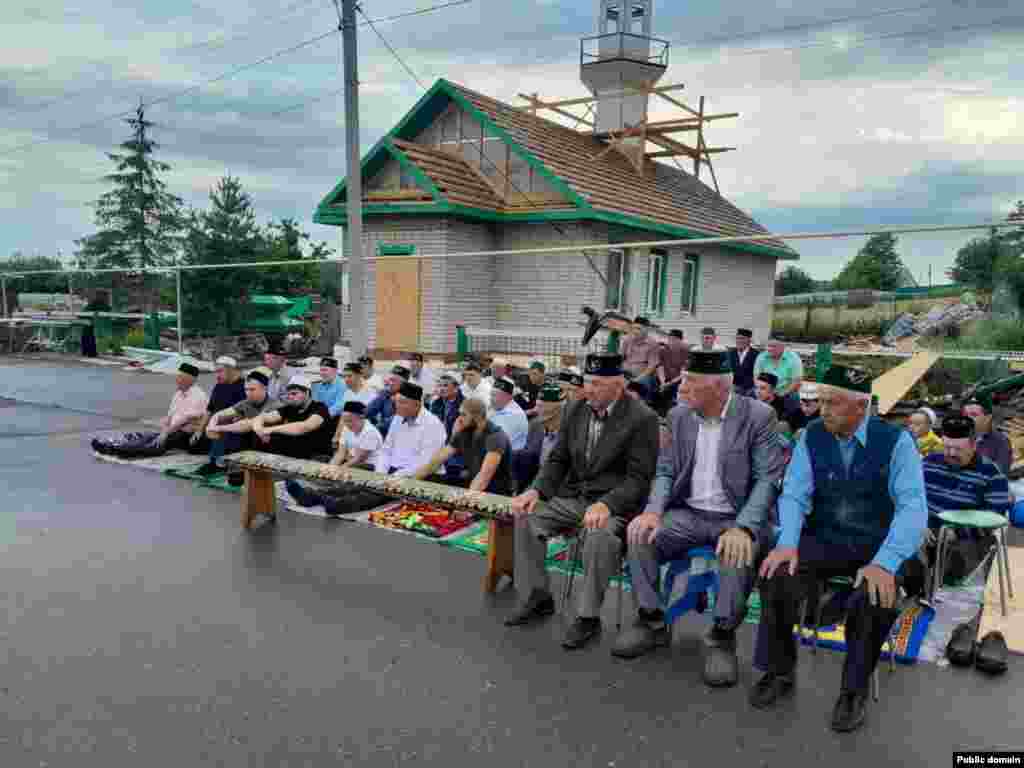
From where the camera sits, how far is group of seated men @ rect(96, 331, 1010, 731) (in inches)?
142

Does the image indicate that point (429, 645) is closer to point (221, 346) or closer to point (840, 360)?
point (840, 360)

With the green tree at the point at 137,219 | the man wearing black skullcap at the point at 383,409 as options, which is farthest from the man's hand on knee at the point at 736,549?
the green tree at the point at 137,219

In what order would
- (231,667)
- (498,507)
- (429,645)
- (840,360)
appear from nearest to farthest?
(231,667)
(429,645)
(498,507)
(840,360)

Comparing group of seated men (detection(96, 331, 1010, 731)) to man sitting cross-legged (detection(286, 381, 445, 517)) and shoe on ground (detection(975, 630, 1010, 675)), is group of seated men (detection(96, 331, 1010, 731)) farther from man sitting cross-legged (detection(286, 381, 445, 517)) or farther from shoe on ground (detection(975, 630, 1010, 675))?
man sitting cross-legged (detection(286, 381, 445, 517))

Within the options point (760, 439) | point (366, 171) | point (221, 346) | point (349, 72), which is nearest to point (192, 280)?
point (221, 346)

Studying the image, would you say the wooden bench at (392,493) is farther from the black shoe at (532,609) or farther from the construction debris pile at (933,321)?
the construction debris pile at (933,321)

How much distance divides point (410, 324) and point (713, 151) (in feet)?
31.9

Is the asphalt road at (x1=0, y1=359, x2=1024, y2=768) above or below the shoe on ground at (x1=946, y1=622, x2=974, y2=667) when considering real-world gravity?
below

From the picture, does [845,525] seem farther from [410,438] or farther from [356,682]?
[410,438]

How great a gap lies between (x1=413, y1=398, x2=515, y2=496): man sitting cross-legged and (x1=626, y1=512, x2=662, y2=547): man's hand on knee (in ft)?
6.97

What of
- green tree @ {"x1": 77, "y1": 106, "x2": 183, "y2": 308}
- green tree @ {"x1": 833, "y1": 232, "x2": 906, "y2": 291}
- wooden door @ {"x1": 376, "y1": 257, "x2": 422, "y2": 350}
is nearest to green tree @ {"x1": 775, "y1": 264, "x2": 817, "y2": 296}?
green tree @ {"x1": 833, "y1": 232, "x2": 906, "y2": 291}

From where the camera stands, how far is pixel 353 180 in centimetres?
1041

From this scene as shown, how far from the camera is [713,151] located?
63.0ft

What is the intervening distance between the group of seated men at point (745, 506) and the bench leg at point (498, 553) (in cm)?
31
